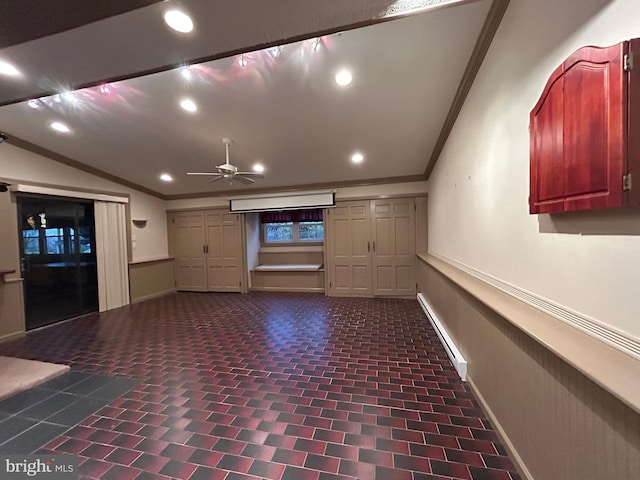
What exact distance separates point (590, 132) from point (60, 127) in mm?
5629

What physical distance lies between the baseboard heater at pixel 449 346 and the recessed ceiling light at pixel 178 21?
10.4ft

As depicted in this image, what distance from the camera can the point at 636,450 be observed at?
0.77 m

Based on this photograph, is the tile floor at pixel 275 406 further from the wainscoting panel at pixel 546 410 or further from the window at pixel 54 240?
the window at pixel 54 240

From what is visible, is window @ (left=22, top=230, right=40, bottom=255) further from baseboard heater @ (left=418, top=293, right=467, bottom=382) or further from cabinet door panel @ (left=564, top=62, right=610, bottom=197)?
cabinet door panel @ (left=564, top=62, right=610, bottom=197)

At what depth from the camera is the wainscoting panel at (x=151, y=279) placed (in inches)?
232

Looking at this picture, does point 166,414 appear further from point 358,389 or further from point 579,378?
point 579,378

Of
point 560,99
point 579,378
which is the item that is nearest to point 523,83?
point 560,99

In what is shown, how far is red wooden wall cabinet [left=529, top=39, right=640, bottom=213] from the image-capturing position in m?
0.91

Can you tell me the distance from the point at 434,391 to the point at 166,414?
2.13 m

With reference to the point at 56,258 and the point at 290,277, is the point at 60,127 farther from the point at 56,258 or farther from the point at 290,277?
the point at 290,277

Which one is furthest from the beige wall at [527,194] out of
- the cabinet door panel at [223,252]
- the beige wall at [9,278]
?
the beige wall at [9,278]

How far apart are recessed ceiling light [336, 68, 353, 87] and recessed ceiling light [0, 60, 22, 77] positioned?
238cm

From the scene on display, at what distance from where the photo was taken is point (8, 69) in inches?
61.7

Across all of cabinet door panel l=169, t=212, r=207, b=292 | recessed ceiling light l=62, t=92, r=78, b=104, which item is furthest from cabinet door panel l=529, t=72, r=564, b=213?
cabinet door panel l=169, t=212, r=207, b=292
